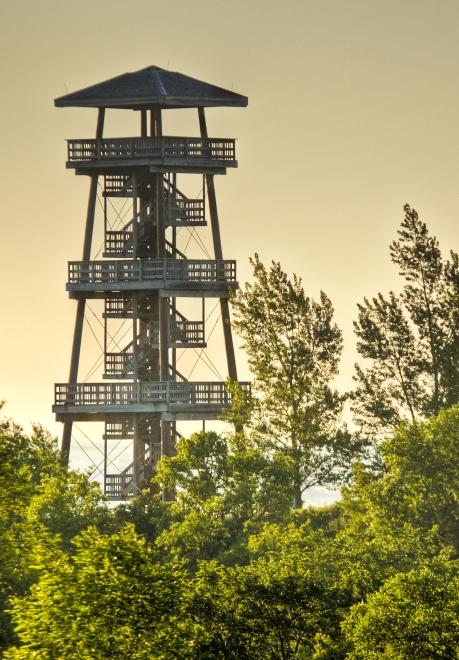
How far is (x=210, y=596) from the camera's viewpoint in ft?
246

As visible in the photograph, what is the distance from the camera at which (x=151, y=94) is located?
11044cm

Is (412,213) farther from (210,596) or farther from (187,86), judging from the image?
(210,596)

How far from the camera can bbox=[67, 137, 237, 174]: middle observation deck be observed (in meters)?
111

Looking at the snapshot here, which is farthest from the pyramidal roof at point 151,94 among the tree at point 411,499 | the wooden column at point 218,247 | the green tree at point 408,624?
the green tree at point 408,624

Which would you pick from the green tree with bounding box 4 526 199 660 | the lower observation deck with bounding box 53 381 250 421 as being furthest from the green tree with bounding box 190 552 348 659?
the lower observation deck with bounding box 53 381 250 421

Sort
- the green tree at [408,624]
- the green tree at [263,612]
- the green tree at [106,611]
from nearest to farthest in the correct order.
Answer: the green tree at [106,611] → the green tree at [408,624] → the green tree at [263,612]

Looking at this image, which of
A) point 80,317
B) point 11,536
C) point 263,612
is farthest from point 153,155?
point 263,612

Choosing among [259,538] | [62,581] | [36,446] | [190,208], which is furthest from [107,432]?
[62,581]

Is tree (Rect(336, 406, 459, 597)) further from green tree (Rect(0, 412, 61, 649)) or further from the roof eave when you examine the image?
the roof eave

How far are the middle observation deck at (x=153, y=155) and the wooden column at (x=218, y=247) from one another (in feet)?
2.67

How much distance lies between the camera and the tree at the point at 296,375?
10444 cm

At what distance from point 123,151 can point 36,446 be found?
15.1m

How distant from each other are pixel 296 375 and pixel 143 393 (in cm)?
793

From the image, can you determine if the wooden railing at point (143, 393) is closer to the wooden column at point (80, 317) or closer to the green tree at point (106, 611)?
the wooden column at point (80, 317)
